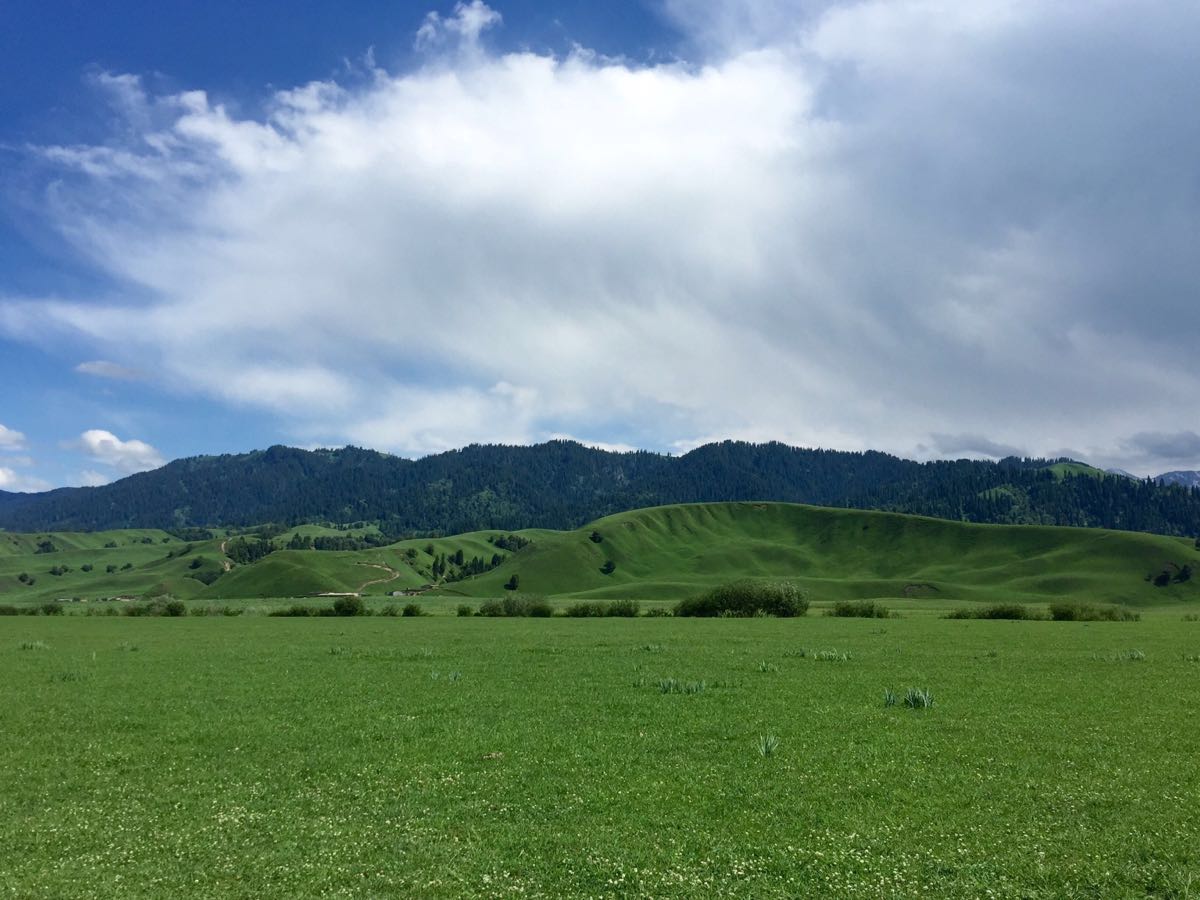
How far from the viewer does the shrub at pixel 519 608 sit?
98938mm

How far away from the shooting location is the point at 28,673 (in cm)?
3544

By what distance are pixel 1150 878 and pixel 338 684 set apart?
28211mm

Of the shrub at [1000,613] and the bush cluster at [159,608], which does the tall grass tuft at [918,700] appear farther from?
the bush cluster at [159,608]

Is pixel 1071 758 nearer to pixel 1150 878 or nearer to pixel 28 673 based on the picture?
pixel 1150 878

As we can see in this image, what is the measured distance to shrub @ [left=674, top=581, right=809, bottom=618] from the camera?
89188 mm

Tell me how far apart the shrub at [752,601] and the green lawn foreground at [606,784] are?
57169mm

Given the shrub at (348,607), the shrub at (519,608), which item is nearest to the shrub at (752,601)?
the shrub at (519,608)

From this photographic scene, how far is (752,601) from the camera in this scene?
9025cm

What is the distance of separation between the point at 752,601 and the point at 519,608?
31.9 meters

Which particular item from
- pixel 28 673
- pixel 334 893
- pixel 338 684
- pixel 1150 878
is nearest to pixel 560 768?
pixel 334 893

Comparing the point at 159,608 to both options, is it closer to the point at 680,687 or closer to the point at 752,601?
the point at 752,601

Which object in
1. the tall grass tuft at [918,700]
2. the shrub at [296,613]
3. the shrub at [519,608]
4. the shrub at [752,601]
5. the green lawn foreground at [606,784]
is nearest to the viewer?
the green lawn foreground at [606,784]

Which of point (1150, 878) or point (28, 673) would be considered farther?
point (28, 673)

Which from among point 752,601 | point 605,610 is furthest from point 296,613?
point 752,601
